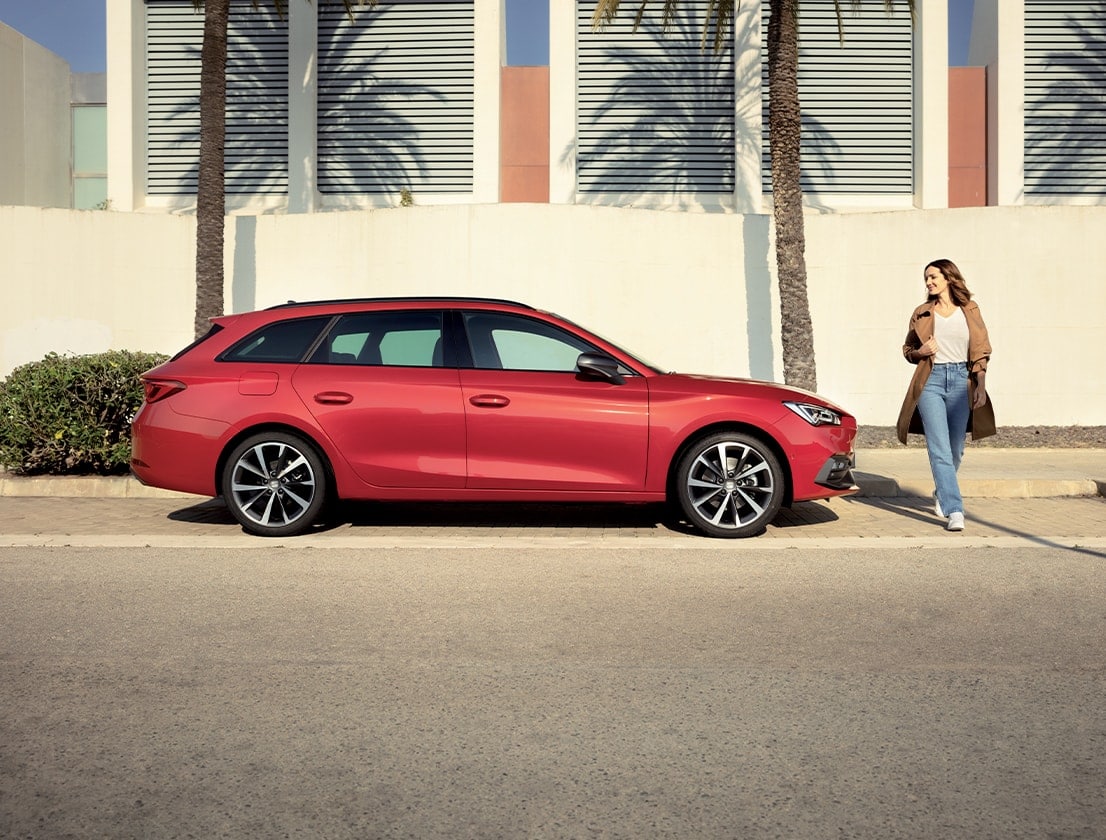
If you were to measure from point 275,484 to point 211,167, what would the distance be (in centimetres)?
920

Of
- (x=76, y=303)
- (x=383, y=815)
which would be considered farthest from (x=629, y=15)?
(x=383, y=815)

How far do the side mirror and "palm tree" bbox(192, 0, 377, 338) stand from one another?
894cm

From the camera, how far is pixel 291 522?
8453 mm

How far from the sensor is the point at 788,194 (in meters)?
15.5

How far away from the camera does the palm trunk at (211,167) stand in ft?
52.4

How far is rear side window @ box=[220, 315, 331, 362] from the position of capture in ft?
28.5

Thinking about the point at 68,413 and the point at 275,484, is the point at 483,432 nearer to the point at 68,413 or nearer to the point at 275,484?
the point at 275,484

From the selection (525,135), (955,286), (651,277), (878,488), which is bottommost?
(878,488)

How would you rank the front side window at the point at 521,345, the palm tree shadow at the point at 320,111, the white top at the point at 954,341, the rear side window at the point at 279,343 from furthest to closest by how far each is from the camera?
the palm tree shadow at the point at 320,111
the white top at the point at 954,341
the rear side window at the point at 279,343
the front side window at the point at 521,345

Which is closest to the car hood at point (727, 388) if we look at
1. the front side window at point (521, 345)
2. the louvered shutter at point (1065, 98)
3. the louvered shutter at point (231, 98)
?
the front side window at point (521, 345)

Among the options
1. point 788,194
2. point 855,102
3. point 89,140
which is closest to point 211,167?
point 788,194

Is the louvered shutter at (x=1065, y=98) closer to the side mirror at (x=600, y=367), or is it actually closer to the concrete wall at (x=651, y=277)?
the concrete wall at (x=651, y=277)

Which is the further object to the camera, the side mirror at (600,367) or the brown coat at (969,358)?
the brown coat at (969,358)

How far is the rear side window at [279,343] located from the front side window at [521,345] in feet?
3.88
